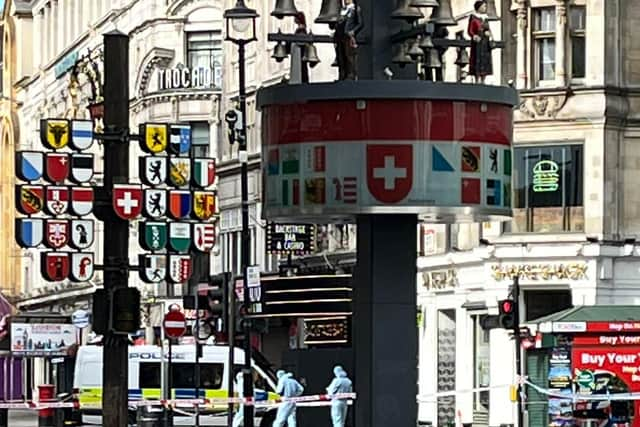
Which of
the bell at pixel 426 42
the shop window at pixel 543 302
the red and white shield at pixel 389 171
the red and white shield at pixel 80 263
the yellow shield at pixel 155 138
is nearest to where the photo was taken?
the red and white shield at pixel 389 171

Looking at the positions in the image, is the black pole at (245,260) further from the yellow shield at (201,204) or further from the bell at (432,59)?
the bell at (432,59)

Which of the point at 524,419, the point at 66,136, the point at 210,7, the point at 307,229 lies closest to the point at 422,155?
the point at 66,136

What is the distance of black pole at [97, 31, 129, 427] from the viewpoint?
82.6 feet

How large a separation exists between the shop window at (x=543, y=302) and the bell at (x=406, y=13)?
91.5 feet

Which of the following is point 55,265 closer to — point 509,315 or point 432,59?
point 432,59

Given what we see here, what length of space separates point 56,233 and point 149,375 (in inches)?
1110

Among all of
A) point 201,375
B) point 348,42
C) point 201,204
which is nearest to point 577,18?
point 201,375

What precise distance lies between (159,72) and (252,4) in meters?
6.76

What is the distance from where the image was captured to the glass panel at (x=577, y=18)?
155 ft

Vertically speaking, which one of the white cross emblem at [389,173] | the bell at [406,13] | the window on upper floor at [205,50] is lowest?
the white cross emblem at [389,173]

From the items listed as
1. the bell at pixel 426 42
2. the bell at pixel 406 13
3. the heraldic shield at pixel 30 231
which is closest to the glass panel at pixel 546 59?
the heraldic shield at pixel 30 231

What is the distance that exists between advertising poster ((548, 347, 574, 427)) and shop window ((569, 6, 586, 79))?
9808 millimetres

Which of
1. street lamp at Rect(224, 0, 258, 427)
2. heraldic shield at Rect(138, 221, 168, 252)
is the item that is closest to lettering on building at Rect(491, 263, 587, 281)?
street lamp at Rect(224, 0, 258, 427)

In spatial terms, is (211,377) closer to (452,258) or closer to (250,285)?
(452,258)
